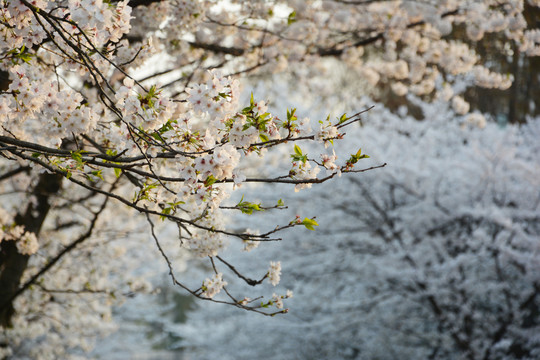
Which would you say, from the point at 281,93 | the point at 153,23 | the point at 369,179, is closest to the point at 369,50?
the point at 281,93

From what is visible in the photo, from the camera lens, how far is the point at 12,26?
2.18 metres

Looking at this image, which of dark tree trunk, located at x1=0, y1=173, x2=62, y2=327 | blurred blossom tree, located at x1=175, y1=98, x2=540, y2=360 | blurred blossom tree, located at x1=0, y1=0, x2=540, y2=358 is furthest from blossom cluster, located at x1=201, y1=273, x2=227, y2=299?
blurred blossom tree, located at x1=175, y1=98, x2=540, y2=360

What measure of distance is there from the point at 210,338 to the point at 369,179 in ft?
13.0

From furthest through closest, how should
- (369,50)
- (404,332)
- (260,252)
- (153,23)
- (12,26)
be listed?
(369,50) → (260,252) → (404,332) → (153,23) → (12,26)

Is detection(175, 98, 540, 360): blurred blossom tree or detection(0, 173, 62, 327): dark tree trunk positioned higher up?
detection(175, 98, 540, 360): blurred blossom tree

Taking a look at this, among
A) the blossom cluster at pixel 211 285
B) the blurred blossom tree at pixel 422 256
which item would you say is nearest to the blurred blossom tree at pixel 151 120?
the blossom cluster at pixel 211 285

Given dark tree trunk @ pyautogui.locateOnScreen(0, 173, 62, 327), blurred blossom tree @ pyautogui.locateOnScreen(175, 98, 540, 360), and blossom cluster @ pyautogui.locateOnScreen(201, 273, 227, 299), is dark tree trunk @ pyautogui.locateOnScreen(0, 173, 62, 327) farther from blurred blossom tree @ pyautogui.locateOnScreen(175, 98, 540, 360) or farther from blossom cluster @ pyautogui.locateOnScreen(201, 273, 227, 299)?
blurred blossom tree @ pyautogui.locateOnScreen(175, 98, 540, 360)

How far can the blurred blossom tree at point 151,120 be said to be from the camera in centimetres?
193

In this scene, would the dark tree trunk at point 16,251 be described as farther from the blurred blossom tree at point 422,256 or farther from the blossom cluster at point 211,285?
the blurred blossom tree at point 422,256

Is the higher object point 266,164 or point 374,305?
point 266,164

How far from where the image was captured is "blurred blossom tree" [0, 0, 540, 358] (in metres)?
1.93

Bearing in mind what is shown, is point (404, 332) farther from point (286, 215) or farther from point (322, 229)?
point (286, 215)

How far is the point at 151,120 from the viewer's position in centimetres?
194

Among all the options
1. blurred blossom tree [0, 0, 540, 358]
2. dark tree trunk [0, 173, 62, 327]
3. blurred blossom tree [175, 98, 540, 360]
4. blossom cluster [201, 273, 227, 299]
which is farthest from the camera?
blurred blossom tree [175, 98, 540, 360]
